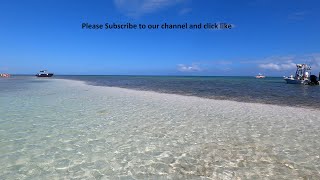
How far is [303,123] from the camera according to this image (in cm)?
1317

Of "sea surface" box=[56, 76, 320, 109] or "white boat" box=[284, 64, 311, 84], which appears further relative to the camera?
"white boat" box=[284, 64, 311, 84]

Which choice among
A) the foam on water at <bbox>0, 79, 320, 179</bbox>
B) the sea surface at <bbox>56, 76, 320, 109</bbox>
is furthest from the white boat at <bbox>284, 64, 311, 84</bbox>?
the foam on water at <bbox>0, 79, 320, 179</bbox>

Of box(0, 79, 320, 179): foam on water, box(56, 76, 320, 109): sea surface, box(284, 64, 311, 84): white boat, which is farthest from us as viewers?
box(284, 64, 311, 84): white boat

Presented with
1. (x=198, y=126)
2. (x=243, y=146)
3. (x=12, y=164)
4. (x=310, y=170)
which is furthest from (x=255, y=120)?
(x=12, y=164)

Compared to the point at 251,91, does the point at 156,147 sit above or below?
below

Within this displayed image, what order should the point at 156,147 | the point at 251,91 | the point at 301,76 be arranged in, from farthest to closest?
the point at 301,76
the point at 251,91
the point at 156,147

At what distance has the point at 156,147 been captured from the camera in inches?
344

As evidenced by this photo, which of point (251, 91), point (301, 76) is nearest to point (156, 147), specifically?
point (251, 91)

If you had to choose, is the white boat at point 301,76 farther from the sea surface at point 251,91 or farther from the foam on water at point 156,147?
the foam on water at point 156,147

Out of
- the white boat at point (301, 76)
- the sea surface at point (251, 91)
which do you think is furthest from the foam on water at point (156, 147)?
the white boat at point (301, 76)

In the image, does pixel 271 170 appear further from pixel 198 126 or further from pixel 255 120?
pixel 255 120

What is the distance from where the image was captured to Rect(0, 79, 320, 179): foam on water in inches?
261

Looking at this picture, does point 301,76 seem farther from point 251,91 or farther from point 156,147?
point 156,147

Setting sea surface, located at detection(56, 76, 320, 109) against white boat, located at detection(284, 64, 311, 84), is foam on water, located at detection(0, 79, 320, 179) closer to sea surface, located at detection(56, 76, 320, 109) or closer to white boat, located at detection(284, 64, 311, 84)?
sea surface, located at detection(56, 76, 320, 109)
